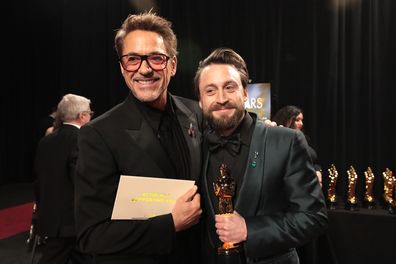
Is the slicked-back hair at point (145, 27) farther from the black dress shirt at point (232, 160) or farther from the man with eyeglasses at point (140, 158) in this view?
the black dress shirt at point (232, 160)

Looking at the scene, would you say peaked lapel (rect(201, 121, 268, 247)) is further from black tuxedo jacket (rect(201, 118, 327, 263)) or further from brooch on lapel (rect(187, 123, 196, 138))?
brooch on lapel (rect(187, 123, 196, 138))

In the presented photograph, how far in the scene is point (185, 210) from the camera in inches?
52.2

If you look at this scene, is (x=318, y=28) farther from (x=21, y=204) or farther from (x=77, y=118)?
(x=21, y=204)

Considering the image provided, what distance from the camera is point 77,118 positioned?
3441mm

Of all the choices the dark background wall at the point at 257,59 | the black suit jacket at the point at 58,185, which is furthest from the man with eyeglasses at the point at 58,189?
the dark background wall at the point at 257,59

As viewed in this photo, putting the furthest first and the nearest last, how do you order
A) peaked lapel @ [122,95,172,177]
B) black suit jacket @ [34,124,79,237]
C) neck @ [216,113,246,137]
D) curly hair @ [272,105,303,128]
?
curly hair @ [272,105,303,128], black suit jacket @ [34,124,79,237], neck @ [216,113,246,137], peaked lapel @ [122,95,172,177]

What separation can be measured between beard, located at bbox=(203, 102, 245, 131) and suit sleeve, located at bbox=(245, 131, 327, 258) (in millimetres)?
202

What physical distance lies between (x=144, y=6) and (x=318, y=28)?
11.8ft

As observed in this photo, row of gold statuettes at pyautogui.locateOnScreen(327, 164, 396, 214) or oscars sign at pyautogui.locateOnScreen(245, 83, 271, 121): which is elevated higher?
oscars sign at pyautogui.locateOnScreen(245, 83, 271, 121)

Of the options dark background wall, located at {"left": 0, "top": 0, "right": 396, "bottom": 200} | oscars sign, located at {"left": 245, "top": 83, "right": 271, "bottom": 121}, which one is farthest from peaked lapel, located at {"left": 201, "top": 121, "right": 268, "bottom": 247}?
dark background wall, located at {"left": 0, "top": 0, "right": 396, "bottom": 200}

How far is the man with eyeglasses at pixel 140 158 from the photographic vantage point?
1.30m

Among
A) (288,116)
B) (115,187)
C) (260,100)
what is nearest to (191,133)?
(115,187)

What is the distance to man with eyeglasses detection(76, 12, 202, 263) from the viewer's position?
1304 millimetres

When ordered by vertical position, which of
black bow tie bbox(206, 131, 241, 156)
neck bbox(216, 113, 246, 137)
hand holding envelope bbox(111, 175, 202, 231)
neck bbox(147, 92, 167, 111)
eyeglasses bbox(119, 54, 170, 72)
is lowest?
hand holding envelope bbox(111, 175, 202, 231)
